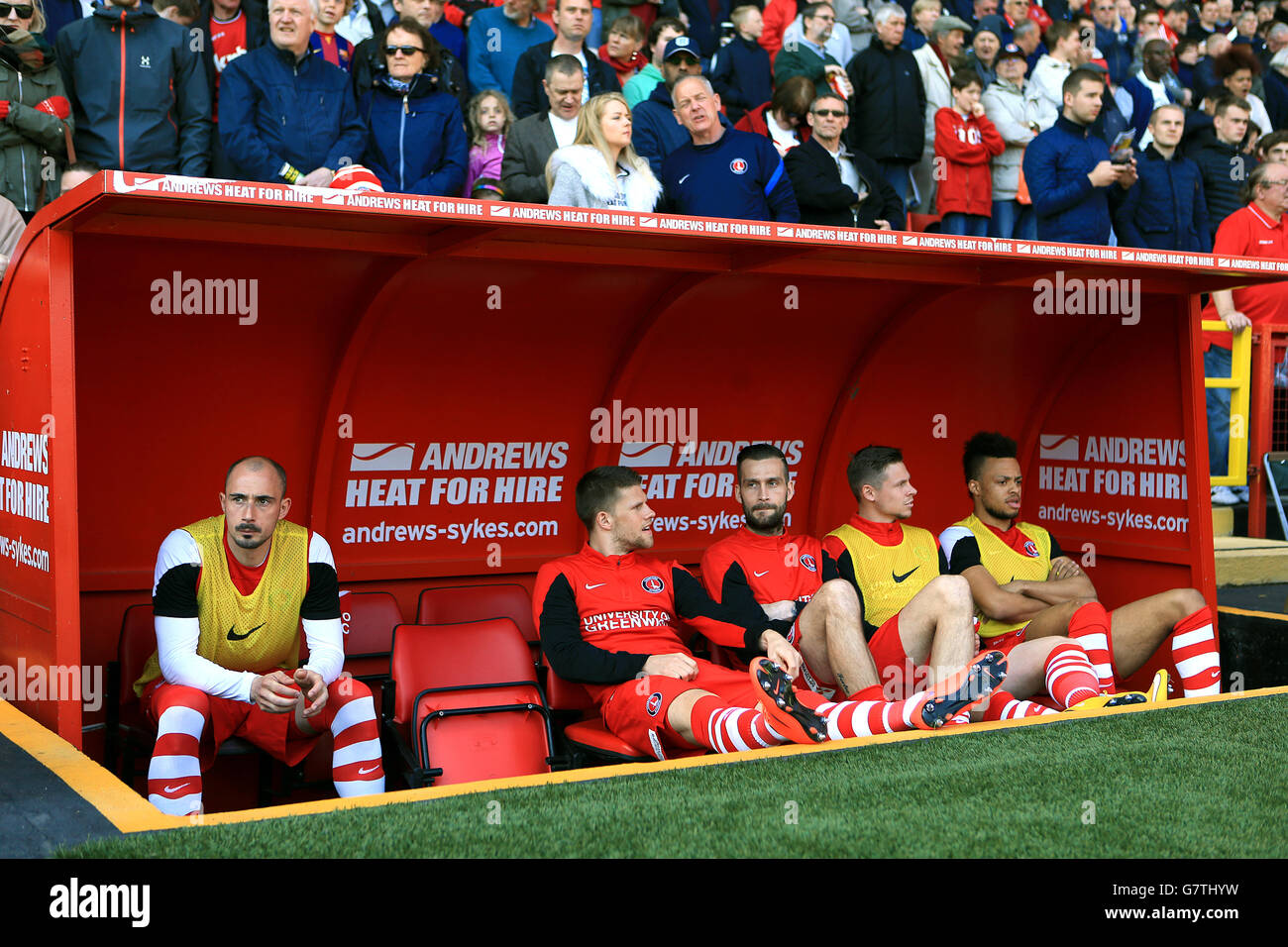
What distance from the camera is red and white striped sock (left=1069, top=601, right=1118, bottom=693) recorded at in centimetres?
500

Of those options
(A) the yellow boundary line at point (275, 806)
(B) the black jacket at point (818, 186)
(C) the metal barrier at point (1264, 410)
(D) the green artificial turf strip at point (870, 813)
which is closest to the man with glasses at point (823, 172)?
(B) the black jacket at point (818, 186)

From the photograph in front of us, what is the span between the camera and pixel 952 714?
153 inches

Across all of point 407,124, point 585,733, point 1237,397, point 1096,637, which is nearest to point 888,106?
point 1237,397

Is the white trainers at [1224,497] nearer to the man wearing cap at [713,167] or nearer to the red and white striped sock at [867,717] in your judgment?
the man wearing cap at [713,167]

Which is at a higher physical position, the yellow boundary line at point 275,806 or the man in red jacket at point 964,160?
the man in red jacket at point 964,160

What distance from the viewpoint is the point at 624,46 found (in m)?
8.05

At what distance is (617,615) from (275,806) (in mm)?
1598

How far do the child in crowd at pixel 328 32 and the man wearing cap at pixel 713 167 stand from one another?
2106mm

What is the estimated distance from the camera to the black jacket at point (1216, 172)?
9.62 metres

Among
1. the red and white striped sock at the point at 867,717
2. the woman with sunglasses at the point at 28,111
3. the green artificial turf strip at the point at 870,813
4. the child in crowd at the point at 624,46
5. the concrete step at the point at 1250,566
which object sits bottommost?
the green artificial turf strip at the point at 870,813

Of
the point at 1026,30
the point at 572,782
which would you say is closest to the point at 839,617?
the point at 572,782

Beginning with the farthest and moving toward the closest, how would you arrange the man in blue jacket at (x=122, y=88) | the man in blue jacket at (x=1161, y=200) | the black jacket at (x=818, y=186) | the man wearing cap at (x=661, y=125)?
1. the man in blue jacket at (x=1161, y=200)
2. the man wearing cap at (x=661, y=125)
3. the black jacket at (x=818, y=186)
4. the man in blue jacket at (x=122, y=88)

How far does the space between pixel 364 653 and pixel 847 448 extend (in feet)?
8.22
